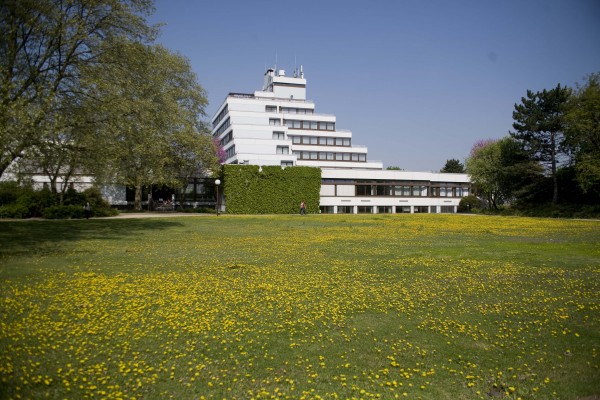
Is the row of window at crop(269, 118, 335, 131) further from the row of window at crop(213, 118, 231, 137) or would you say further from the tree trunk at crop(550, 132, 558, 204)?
the tree trunk at crop(550, 132, 558, 204)

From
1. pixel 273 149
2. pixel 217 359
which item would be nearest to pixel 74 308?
pixel 217 359

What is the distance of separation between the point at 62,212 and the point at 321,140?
5531 centimetres

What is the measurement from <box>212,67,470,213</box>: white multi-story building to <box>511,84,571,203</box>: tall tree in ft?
54.4

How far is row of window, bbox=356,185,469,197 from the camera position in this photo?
208 feet

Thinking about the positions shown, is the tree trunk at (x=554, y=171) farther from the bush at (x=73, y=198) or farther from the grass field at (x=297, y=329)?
the bush at (x=73, y=198)

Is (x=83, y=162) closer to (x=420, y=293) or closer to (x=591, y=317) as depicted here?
(x=420, y=293)

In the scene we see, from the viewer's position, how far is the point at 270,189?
179ft

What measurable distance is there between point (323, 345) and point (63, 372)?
3.76 m

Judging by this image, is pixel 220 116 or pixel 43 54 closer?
pixel 43 54

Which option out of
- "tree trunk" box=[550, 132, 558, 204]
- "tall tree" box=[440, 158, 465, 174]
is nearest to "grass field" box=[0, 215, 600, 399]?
"tree trunk" box=[550, 132, 558, 204]

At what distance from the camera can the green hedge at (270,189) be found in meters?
52.5

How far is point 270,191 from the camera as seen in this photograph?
5453 cm

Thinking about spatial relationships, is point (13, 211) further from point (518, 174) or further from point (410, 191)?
point (518, 174)

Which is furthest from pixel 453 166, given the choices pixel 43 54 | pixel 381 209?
pixel 43 54
